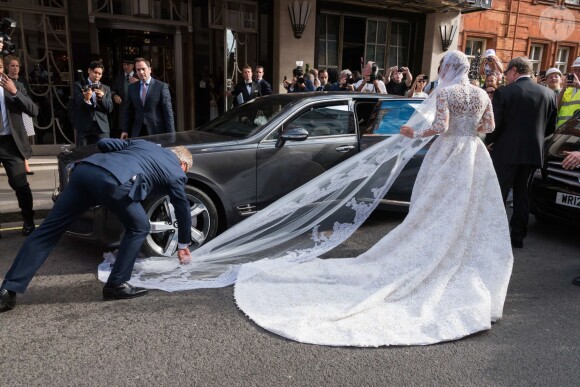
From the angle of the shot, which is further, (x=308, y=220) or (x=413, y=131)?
(x=308, y=220)

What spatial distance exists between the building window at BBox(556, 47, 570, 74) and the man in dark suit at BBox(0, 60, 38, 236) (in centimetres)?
1897

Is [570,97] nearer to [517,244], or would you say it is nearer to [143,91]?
[517,244]

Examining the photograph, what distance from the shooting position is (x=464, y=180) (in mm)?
3748

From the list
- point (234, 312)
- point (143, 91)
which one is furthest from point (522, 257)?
point (143, 91)

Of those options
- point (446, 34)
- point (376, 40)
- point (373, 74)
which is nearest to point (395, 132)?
point (373, 74)

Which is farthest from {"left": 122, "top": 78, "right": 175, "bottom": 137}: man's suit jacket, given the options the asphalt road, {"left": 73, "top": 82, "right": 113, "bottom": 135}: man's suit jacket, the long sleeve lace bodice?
the long sleeve lace bodice

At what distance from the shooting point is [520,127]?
4734 mm

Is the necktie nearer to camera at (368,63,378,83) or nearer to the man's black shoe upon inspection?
camera at (368,63,378,83)

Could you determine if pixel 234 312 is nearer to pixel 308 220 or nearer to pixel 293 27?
pixel 308 220

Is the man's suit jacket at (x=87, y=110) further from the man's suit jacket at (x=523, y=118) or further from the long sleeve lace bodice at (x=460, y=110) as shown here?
the man's suit jacket at (x=523, y=118)

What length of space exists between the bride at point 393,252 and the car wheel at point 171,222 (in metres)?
0.29

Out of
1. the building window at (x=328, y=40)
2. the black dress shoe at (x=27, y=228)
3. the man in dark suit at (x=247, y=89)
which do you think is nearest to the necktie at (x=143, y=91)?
the black dress shoe at (x=27, y=228)

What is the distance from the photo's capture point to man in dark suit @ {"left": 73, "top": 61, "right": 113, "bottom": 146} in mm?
5934

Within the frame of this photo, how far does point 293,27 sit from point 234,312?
9.14 m
